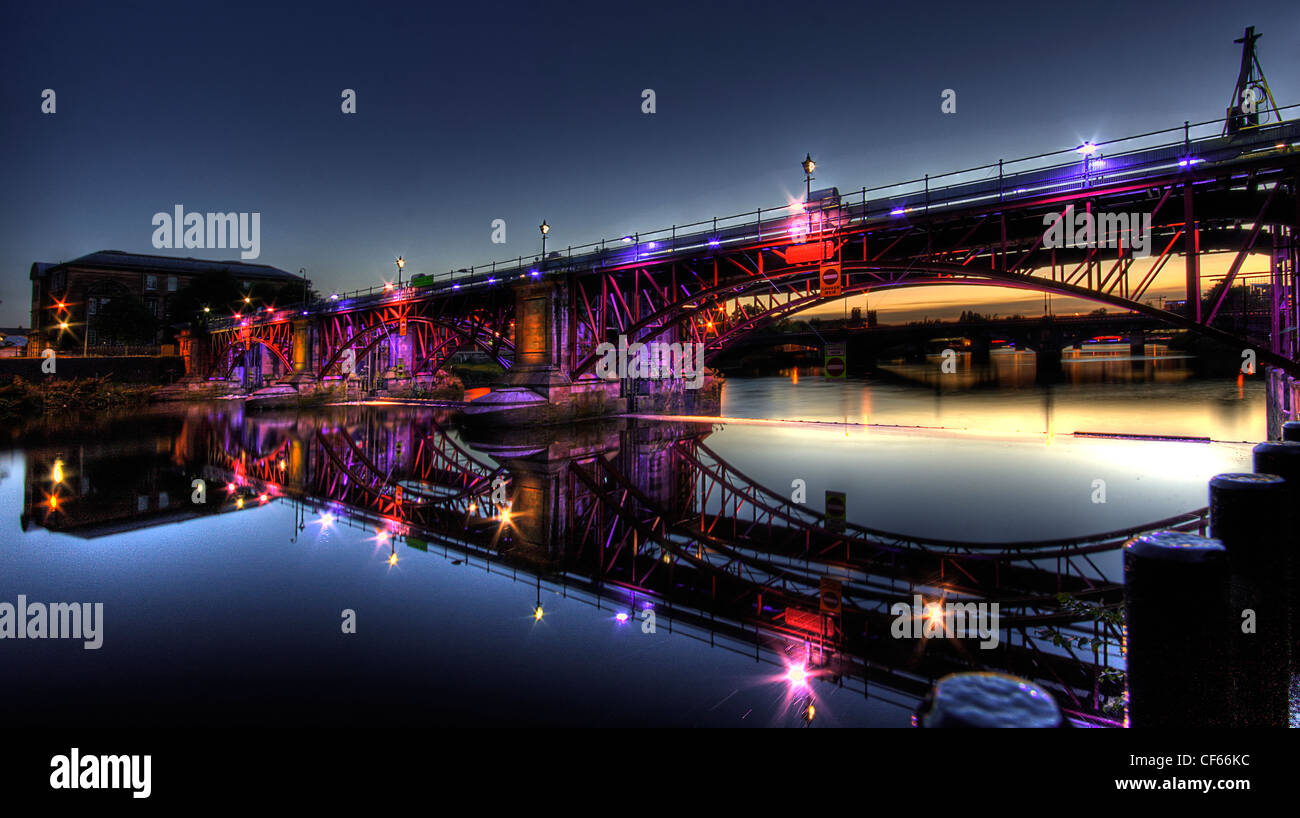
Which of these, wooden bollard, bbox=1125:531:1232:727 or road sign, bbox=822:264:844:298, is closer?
wooden bollard, bbox=1125:531:1232:727

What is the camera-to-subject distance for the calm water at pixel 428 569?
4.96 metres

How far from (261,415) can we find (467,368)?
156 ft

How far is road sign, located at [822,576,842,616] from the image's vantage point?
23.1 feet

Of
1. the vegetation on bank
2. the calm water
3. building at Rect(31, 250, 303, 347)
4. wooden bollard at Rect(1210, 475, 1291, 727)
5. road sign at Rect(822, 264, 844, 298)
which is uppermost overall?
building at Rect(31, 250, 303, 347)

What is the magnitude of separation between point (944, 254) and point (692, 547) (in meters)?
22.0

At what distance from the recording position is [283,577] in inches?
320

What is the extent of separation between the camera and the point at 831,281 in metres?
26.3

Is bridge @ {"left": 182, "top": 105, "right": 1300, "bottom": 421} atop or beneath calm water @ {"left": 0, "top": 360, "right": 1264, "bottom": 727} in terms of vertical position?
atop

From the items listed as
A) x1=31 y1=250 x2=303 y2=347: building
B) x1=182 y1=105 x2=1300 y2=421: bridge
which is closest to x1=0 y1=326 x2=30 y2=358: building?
x1=31 y1=250 x2=303 y2=347: building

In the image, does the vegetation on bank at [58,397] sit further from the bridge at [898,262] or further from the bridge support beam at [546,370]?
the bridge support beam at [546,370]

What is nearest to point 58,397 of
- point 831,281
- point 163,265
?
point 831,281

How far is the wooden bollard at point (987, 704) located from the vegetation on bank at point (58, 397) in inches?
2227

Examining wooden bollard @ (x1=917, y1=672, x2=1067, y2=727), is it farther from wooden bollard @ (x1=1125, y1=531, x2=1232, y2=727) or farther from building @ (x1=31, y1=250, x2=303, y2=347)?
building @ (x1=31, y1=250, x2=303, y2=347)
